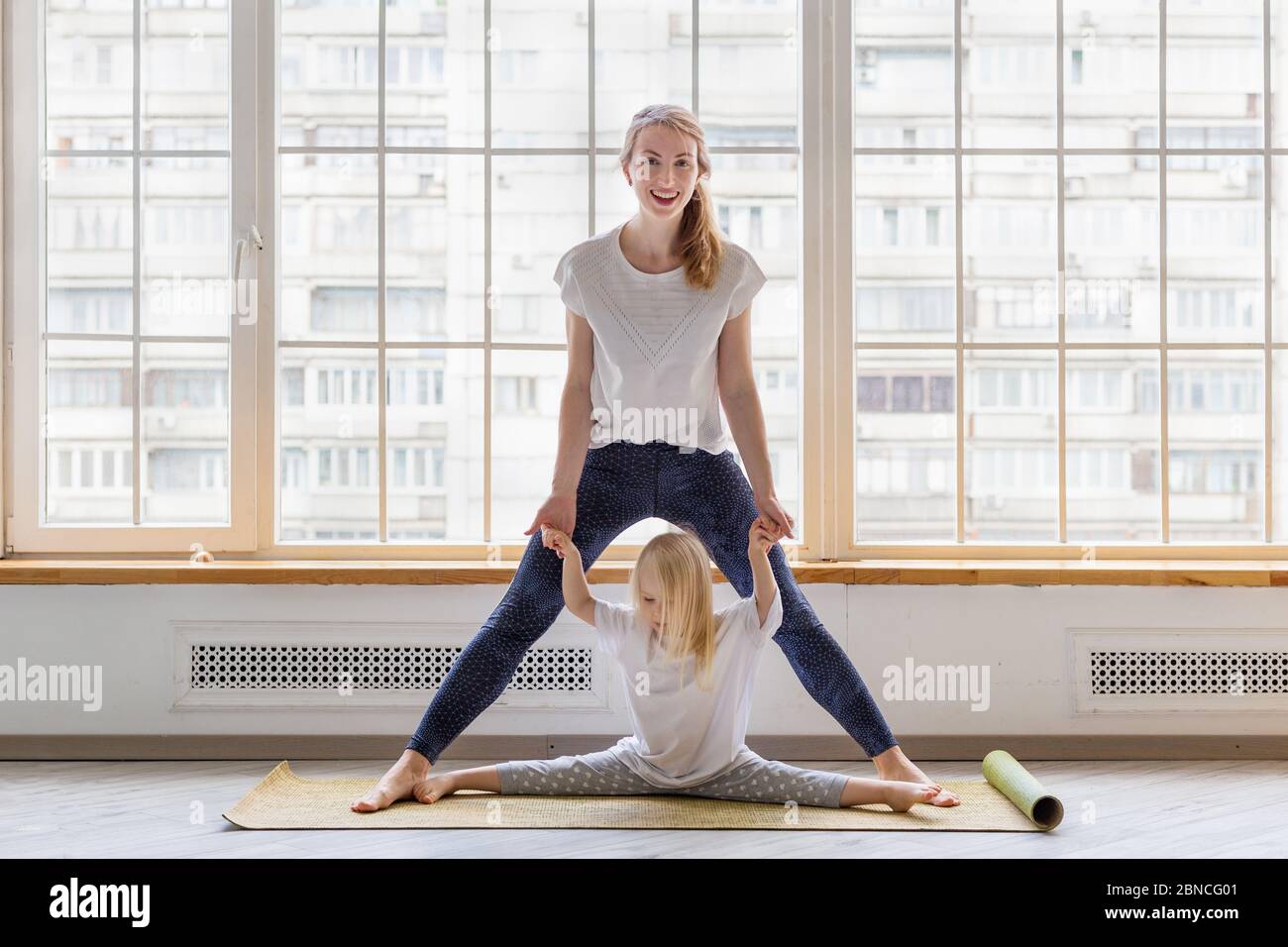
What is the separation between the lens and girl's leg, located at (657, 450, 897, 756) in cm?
220

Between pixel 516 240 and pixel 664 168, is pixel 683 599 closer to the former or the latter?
pixel 664 168

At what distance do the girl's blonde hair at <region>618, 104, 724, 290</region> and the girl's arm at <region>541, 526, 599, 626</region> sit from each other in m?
0.54

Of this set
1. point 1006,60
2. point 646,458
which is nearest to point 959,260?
point 1006,60

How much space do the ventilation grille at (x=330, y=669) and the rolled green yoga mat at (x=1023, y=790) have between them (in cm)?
87

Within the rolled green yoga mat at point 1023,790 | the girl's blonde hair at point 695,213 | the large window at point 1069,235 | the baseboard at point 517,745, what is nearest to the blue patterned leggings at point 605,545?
the rolled green yoga mat at point 1023,790

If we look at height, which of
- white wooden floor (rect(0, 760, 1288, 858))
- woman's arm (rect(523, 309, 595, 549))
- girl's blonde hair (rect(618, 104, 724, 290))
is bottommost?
white wooden floor (rect(0, 760, 1288, 858))

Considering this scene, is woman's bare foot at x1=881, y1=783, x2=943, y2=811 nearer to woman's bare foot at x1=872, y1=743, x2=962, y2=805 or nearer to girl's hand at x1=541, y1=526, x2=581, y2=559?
woman's bare foot at x1=872, y1=743, x2=962, y2=805

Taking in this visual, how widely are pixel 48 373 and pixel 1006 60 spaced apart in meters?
2.46

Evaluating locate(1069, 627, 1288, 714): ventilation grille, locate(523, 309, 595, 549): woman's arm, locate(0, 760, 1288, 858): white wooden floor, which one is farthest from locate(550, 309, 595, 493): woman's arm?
locate(1069, 627, 1288, 714): ventilation grille

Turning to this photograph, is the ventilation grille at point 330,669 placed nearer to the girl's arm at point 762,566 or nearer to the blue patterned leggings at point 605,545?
the blue patterned leggings at point 605,545

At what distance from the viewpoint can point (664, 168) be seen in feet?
7.25

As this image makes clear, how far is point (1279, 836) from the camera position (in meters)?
1.98

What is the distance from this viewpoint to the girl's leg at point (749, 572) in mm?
2201

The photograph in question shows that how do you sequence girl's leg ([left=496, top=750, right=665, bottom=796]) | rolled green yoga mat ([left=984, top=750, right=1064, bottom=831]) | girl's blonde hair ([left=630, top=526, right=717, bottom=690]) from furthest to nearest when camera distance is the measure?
girl's leg ([left=496, top=750, right=665, bottom=796]), girl's blonde hair ([left=630, top=526, right=717, bottom=690]), rolled green yoga mat ([left=984, top=750, right=1064, bottom=831])
